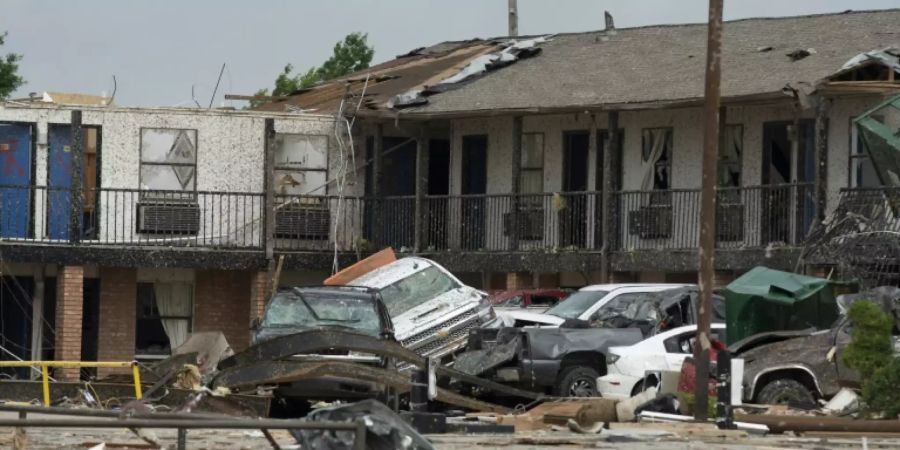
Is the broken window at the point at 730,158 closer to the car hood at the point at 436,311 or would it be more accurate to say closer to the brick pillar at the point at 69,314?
the car hood at the point at 436,311

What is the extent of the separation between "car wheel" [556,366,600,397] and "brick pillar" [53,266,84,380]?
14.0 m

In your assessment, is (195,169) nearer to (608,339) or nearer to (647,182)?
(647,182)

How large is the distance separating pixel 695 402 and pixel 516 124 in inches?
592

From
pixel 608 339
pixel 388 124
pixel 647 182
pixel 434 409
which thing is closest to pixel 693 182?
pixel 647 182

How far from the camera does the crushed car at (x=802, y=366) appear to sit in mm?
24781

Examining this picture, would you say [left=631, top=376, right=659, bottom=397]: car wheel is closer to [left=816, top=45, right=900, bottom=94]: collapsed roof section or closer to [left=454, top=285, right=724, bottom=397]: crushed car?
[left=454, top=285, right=724, bottom=397]: crushed car

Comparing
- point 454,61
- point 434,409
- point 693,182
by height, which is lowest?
point 434,409

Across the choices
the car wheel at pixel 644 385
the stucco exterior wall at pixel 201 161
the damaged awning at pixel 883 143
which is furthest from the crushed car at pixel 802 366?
the stucco exterior wall at pixel 201 161

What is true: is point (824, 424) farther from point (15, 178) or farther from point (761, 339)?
point (15, 178)

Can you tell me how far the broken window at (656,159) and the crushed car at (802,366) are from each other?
11351mm

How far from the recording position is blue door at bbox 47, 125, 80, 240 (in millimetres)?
38969

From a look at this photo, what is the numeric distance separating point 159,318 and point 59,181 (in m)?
3.41

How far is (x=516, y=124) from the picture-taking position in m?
38.0

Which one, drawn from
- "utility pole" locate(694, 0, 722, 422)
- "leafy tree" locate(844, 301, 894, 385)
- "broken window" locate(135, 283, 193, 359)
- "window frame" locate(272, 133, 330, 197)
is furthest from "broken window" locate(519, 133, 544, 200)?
"leafy tree" locate(844, 301, 894, 385)
